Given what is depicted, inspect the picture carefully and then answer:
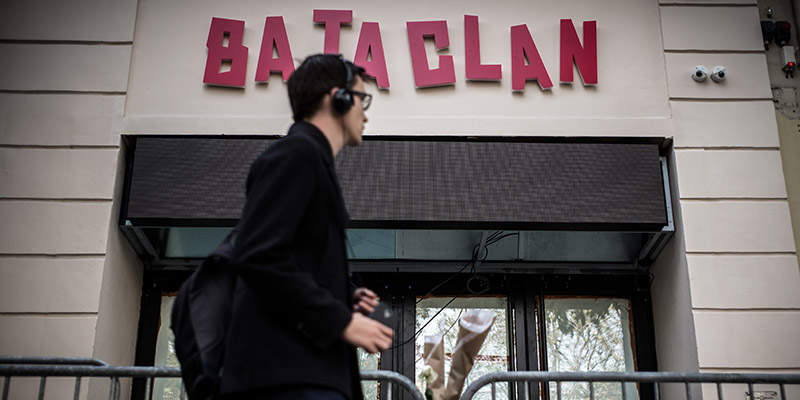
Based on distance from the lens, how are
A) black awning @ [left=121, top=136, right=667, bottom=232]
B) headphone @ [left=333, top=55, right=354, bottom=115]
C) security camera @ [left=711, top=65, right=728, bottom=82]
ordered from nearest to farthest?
1. headphone @ [left=333, top=55, right=354, bottom=115]
2. black awning @ [left=121, top=136, right=667, bottom=232]
3. security camera @ [left=711, top=65, right=728, bottom=82]

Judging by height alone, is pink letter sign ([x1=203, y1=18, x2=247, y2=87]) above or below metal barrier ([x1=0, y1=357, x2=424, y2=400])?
above

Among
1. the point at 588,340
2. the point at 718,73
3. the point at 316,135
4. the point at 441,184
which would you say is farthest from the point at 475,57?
the point at 316,135

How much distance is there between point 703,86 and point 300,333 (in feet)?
15.6

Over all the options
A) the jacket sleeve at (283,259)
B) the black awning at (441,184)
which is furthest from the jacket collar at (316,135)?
the black awning at (441,184)

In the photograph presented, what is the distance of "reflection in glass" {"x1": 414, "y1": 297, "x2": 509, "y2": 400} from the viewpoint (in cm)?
580

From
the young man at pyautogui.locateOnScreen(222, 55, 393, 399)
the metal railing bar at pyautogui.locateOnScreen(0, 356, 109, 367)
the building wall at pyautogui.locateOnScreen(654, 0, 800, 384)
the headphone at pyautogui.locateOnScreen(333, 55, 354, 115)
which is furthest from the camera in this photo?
the building wall at pyautogui.locateOnScreen(654, 0, 800, 384)

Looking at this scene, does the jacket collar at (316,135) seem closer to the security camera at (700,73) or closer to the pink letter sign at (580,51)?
the pink letter sign at (580,51)

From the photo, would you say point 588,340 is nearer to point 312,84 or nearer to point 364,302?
point 364,302

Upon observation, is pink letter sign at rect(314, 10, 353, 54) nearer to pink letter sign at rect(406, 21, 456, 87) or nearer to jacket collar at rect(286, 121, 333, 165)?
pink letter sign at rect(406, 21, 456, 87)

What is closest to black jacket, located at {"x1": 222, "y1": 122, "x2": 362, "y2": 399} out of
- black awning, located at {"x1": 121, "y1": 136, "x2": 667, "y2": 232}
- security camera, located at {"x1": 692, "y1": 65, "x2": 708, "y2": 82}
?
black awning, located at {"x1": 121, "y1": 136, "x2": 667, "y2": 232}

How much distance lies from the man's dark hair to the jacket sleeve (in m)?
0.30

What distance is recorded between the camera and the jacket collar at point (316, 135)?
6.35ft

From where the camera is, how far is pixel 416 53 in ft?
18.6

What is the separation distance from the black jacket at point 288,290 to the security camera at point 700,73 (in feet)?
14.8
